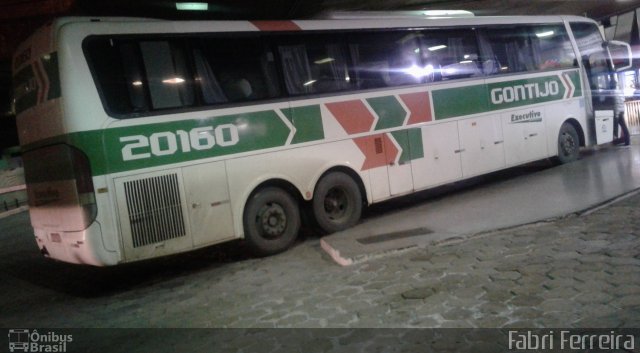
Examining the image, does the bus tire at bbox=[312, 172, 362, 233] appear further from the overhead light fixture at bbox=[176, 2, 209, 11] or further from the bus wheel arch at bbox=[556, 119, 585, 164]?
the bus wheel arch at bbox=[556, 119, 585, 164]

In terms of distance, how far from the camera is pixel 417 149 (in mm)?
8094

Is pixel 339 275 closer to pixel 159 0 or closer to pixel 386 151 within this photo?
pixel 386 151

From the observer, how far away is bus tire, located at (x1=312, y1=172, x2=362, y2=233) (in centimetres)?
710

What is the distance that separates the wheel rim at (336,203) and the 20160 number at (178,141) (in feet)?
6.33

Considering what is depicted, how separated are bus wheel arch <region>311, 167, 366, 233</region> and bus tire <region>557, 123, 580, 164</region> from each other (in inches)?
229

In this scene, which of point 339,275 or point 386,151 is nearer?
point 339,275

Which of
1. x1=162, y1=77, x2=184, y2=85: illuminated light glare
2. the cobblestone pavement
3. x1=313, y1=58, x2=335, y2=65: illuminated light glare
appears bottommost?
the cobblestone pavement

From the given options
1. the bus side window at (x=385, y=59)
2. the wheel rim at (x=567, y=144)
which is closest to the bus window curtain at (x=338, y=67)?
the bus side window at (x=385, y=59)

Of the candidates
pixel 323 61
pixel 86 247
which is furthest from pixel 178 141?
pixel 323 61

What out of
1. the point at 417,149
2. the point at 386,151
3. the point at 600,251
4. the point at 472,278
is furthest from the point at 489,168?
the point at 472,278

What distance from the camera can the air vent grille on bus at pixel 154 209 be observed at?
5.50 m

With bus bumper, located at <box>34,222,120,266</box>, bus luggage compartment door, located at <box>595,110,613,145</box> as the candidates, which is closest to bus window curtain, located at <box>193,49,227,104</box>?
bus bumper, located at <box>34,222,120,266</box>

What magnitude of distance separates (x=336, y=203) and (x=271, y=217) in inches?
50.6

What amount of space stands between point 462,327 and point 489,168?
20.4ft
